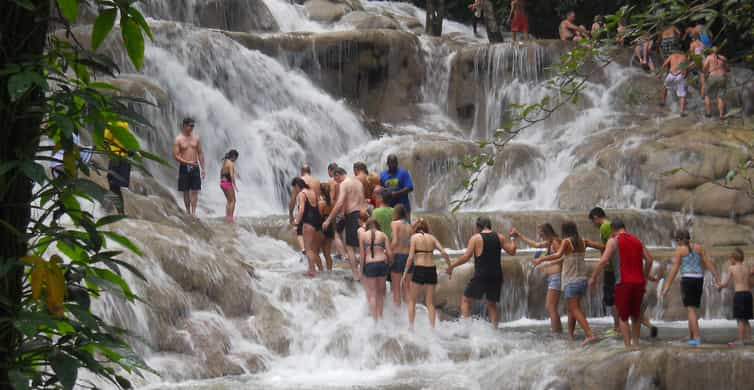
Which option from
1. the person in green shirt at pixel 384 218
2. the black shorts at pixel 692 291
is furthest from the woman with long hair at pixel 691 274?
the person in green shirt at pixel 384 218

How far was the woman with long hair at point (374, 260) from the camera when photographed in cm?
1223

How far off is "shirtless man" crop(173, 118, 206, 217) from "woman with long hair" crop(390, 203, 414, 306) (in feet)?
12.0

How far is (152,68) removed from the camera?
2155 cm

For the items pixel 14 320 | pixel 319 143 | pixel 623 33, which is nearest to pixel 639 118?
pixel 319 143

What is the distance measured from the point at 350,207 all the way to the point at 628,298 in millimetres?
4311

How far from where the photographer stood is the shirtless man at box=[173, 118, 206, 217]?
1531 cm

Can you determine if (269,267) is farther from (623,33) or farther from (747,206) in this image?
(623,33)

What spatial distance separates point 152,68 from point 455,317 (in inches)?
417

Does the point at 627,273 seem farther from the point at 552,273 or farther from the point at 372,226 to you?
the point at 372,226

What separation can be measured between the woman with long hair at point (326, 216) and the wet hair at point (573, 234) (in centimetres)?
342

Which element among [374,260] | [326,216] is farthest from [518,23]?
[374,260]

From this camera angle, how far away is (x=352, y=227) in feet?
44.6

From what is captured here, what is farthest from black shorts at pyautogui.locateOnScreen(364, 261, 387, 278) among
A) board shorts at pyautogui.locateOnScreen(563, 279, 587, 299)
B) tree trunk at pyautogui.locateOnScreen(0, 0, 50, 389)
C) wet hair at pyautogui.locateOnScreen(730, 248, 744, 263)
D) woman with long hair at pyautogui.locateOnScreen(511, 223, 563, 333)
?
tree trunk at pyautogui.locateOnScreen(0, 0, 50, 389)

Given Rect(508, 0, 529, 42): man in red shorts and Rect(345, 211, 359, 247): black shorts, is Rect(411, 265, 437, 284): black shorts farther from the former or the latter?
Rect(508, 0, 529, 42): man in red shorts
